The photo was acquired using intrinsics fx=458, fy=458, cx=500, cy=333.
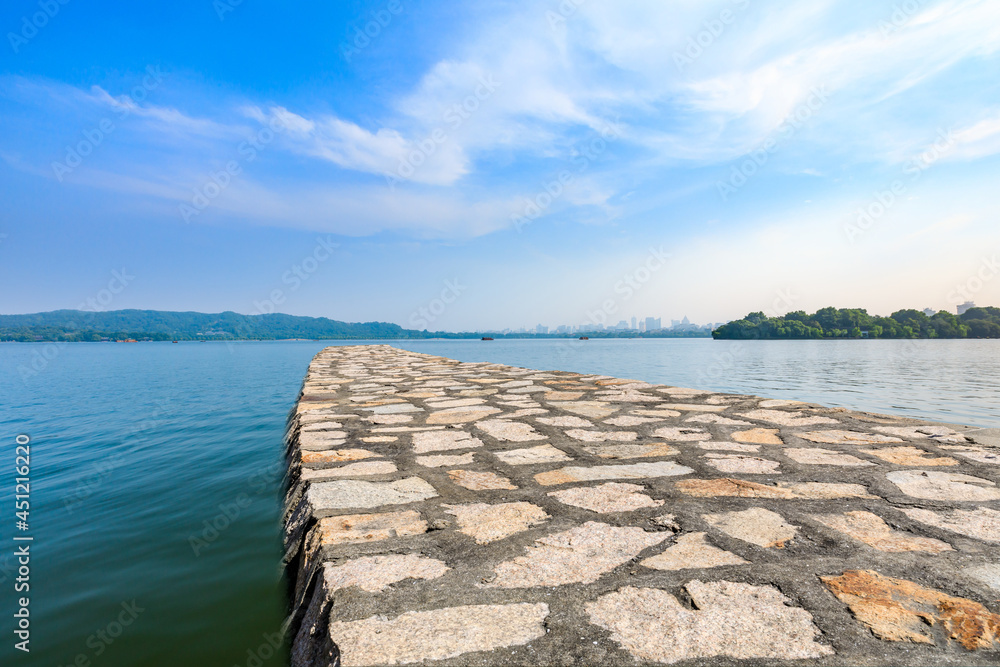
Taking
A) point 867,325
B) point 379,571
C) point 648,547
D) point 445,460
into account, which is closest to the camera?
point 379,571

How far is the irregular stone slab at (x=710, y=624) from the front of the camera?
0.98 meters

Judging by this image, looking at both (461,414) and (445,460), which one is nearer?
(445,460)

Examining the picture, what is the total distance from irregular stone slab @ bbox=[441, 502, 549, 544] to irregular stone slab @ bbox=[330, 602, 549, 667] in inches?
15.4

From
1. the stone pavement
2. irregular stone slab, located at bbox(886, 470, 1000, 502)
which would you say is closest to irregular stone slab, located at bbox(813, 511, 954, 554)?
the stone pavement

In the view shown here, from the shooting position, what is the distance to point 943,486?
1.94 m

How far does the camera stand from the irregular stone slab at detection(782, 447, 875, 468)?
2275 mm

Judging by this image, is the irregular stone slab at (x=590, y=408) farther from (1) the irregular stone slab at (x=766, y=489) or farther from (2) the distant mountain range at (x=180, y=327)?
(2) the distant mountain range at (x=180, y=327)

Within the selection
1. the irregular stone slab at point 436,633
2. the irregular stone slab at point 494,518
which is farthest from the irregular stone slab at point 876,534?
the irregular stone slab at point 436,633

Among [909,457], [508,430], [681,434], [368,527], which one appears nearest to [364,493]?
[368,527]

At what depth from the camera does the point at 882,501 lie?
1.79 m

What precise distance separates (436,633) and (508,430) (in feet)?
6.77

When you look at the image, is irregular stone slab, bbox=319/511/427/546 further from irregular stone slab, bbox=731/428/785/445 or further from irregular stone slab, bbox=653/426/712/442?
irregular stone slab, bbox=731/428/785/445

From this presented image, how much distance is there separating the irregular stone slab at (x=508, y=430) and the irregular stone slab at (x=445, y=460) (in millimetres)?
413

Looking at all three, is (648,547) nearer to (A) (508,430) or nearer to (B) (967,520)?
(B) (967,520)
